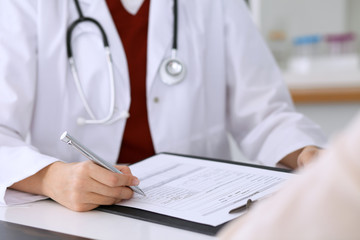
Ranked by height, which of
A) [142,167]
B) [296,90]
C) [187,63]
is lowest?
[296,90]

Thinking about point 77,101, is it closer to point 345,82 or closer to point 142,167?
point 142,167

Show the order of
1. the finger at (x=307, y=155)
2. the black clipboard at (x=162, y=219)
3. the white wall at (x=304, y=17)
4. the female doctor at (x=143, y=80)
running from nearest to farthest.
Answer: the black clipboard at (x=162, y=219) < the finger at (x=307, y=155) < the female doctor at (x=143, y=80) < the white wall at (x=304, y=17)

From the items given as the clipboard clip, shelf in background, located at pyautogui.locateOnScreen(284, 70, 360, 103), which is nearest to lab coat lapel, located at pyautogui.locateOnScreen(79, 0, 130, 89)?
the clipboard clip

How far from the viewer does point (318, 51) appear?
264 cm

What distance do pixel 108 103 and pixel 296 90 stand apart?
1.31 m

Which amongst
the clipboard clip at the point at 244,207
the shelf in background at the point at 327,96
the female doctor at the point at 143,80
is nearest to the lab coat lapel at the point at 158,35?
the female doctor at the point at 143,80

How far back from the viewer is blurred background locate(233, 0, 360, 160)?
2.25 m

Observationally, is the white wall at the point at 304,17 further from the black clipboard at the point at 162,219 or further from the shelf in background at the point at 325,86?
the black clipboard at the point at 162,219

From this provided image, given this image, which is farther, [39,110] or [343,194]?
[39,110]

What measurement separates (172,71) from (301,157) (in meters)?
0.39

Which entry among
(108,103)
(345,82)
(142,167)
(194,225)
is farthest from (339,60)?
(194,225)

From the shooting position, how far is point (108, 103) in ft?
3.79

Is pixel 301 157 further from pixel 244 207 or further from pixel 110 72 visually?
pixel 110 72

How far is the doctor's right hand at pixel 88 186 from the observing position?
0.76 meters
